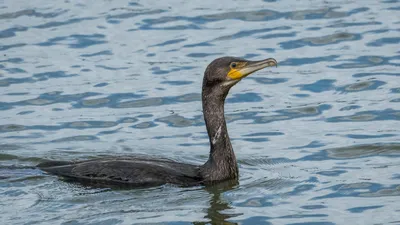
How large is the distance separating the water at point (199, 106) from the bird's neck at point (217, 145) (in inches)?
7.0

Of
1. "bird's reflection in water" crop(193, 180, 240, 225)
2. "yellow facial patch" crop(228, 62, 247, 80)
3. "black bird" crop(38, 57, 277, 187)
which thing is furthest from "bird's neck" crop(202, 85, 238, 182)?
"yellow facial patch" crop(228, 62, 247, 80)

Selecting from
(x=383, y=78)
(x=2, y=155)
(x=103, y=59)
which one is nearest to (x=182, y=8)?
(x=103, y=59)

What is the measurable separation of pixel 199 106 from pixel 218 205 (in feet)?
13.5

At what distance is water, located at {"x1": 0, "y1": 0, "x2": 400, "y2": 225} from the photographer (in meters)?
12.1

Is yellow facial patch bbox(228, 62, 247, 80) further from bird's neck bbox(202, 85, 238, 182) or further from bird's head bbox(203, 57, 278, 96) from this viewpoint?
bird's neck bbox(202, 85, 238, 182)

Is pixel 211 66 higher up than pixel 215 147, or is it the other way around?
pixel 211 66

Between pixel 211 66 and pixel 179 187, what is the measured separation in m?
1.35

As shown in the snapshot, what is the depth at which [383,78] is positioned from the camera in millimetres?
16875

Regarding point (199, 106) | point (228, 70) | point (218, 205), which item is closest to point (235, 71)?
point (228, 70)

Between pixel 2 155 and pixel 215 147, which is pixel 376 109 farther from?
pixel 2 155

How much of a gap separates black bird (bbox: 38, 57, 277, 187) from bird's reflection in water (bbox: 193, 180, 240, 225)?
4.0 inches

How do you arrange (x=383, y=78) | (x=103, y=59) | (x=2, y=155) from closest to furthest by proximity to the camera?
(x=2, y=155), (x=383, y=78), (x=103, y=59)

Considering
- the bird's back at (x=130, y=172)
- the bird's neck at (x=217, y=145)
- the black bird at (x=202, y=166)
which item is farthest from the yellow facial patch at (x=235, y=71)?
the bird's back at (x=130, y=172)

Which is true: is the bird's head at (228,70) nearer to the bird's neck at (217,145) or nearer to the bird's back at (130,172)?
the bird's neck at (217,145)
